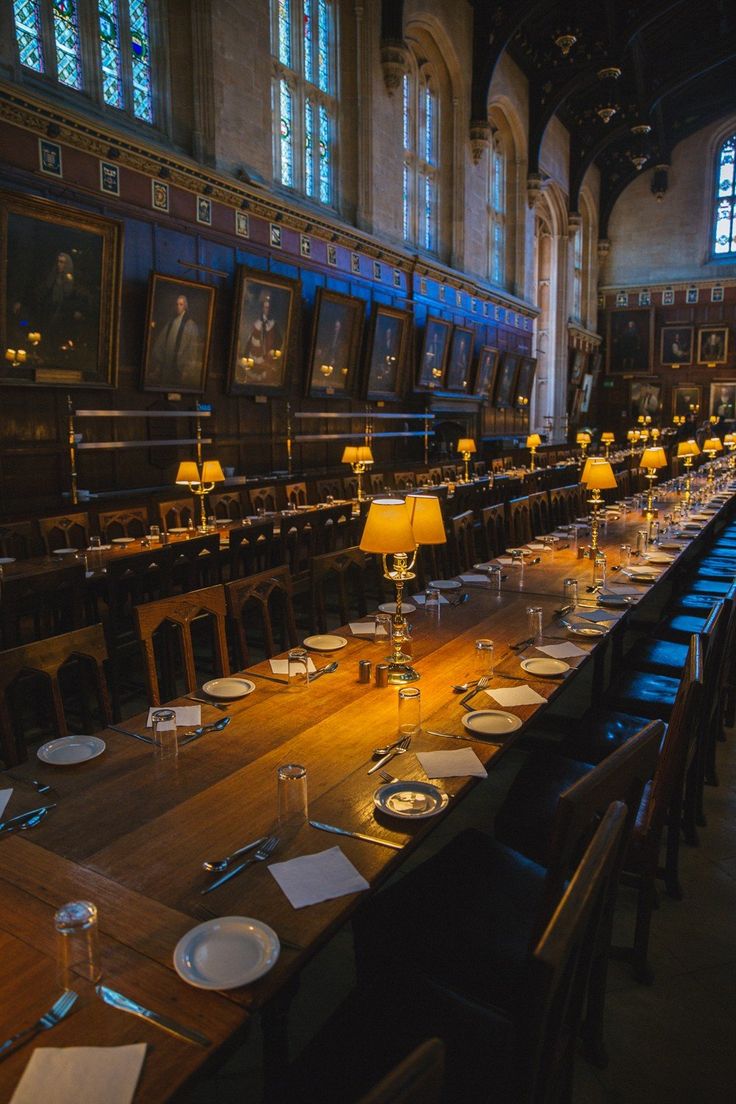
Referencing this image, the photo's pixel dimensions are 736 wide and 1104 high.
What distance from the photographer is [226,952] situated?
1369 millimetres

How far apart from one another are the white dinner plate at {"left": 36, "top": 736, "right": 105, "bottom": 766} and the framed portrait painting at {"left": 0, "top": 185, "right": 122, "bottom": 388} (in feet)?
17.3

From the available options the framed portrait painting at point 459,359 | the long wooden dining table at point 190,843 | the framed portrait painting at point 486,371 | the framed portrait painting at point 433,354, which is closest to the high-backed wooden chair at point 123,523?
the long wooden dining table at point 190,843

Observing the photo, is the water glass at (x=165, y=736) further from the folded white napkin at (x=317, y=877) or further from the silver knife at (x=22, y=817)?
the folded white napkin at (x=317, y=877)

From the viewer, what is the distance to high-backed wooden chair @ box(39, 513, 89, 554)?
6.05 m

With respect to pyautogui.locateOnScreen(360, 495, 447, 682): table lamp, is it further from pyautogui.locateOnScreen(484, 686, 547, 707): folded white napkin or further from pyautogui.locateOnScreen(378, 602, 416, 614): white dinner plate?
pyautogui.locateOnScreen(378, 602, 416, 614): white dinner plate

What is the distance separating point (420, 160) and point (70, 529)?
1109 centimetres

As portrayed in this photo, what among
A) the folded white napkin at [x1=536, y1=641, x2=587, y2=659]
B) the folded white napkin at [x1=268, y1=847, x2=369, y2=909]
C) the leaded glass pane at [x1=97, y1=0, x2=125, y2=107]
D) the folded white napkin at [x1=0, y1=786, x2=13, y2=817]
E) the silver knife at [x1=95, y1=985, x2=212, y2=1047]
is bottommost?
the silver knife at [x1=95, y1=985, x2=212, y2=1047]

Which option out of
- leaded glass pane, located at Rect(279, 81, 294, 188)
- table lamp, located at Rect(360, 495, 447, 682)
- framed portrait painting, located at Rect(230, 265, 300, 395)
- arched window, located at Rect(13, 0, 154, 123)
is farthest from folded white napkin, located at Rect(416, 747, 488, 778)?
leaded glass pane, located at Rect(279, 81, 294, 188)

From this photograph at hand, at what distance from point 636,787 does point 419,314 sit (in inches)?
492

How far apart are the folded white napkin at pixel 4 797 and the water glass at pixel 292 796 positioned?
71 centimetres

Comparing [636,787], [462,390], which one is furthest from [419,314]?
[636,787]

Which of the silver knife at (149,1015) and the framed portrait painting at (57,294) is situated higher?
the framed portrait painting at (57,294)

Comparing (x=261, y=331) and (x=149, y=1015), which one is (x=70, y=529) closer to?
(x=261, y=331)

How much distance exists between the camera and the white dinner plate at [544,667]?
2.88 meters
